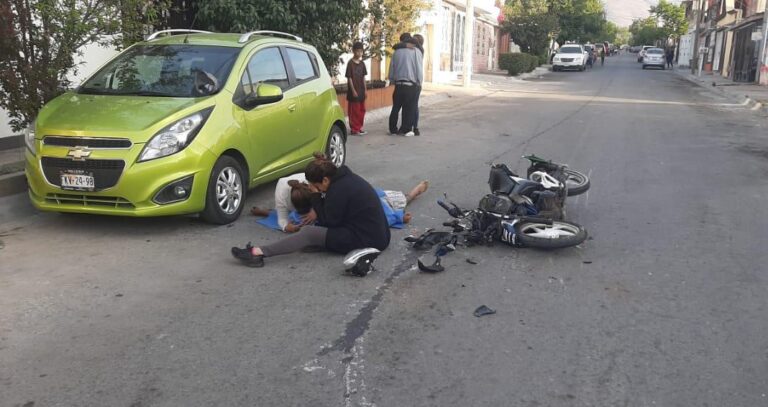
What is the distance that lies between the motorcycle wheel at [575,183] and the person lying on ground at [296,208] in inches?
75.0

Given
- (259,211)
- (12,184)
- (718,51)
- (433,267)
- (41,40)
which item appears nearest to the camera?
(433,267)

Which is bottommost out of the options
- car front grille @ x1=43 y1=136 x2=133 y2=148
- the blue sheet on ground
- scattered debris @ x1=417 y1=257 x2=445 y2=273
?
scattered debris @ x1=417 y1=257 x2=445 y2=273

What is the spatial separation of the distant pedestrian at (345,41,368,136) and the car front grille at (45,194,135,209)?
24.3ft

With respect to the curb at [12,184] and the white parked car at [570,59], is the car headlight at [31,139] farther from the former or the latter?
the white parked car at [570,59]

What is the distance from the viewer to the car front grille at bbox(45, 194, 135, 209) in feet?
18.8

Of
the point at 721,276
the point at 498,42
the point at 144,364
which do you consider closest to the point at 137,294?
the point at 144,364

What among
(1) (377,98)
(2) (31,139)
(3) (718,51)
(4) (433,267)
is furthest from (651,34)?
(2) (31,139)

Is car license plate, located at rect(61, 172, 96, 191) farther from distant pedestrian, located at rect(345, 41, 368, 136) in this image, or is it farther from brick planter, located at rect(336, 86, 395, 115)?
brick planter, located at rect(336, 86, 395, 115)

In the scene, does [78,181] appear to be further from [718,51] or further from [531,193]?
A: [718,51]

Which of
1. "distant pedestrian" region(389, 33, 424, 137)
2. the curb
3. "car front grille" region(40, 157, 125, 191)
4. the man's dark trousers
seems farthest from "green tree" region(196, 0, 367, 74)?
"car front grille" region(40, 157, 125, 191)

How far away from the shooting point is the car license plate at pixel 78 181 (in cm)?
567

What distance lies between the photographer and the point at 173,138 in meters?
5.79

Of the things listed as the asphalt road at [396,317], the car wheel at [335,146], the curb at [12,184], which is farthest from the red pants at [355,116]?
the curb at [12,184]

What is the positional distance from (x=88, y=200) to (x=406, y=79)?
310 inches
